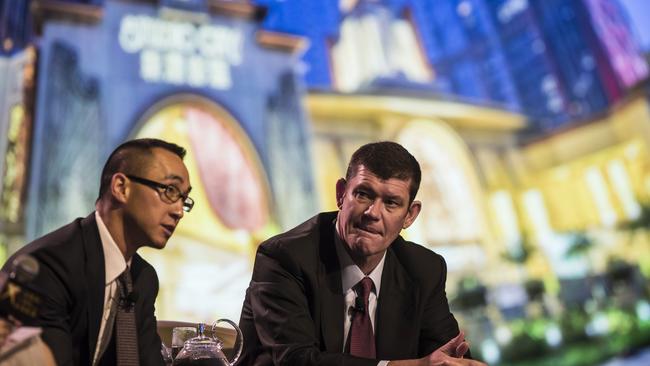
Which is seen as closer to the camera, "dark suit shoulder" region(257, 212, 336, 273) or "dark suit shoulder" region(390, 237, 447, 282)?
"dark suit shoulder" region(257, 212, 336, 273)

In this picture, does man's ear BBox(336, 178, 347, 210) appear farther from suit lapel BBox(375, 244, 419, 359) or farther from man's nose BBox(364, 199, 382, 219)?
suit lapel BBox(375, 244, 419, 359)

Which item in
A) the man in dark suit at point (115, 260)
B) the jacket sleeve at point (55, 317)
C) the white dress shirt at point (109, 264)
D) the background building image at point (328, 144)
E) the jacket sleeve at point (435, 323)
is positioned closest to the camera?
the jacket sleeve at point (55, 317)

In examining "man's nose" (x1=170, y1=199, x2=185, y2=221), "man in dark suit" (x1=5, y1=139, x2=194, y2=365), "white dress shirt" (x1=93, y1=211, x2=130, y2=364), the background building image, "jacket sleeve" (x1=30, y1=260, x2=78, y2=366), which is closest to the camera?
"jacket sleeve" (x1=30, y1=260, x2=78, y2=366)

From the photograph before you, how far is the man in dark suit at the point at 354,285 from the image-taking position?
1479 millimetres

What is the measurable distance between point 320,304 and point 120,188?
613mm

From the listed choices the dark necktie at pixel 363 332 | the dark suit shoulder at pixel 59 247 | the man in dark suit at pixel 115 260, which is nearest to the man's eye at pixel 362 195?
the dark necktie at pixel 363 332

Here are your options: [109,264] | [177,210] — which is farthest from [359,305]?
[109,264]

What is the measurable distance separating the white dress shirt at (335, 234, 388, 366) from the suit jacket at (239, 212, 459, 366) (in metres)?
0.02

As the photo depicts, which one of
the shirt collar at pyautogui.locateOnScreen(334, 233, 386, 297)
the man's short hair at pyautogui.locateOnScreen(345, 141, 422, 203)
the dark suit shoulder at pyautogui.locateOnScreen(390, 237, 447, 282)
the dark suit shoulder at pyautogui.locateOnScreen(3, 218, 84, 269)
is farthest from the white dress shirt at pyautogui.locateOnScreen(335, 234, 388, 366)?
the dark suit shoulder at pyautogui.locateOnScreen(3, 218, 84, 269)

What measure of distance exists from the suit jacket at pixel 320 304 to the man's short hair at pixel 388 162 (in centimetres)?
24

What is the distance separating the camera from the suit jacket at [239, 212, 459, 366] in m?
1.45

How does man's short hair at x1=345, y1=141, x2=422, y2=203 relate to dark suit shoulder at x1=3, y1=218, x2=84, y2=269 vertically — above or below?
above

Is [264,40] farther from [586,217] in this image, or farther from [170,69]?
[586,217]

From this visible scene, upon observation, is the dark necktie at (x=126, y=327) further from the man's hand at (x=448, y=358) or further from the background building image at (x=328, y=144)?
the background building image at (x=328, y=144)
